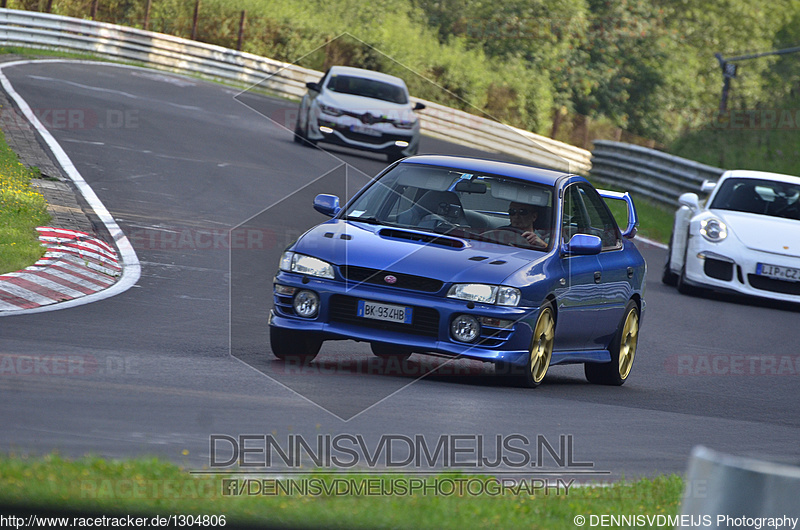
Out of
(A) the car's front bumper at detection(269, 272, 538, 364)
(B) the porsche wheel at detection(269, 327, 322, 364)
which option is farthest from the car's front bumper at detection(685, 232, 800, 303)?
(B) the porsche wheel at detection(269, 327, 322, 364)

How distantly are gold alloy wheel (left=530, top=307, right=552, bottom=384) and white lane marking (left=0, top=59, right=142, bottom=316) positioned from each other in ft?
12.2

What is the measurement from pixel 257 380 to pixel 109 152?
12.6 metres

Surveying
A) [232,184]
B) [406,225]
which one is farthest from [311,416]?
[232,184]

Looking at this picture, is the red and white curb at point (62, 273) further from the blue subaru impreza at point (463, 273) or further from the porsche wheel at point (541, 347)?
the porsche wheel at point (541, 347)

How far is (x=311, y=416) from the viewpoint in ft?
23.3

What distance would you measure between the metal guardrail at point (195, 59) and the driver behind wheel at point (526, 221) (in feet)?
74.0

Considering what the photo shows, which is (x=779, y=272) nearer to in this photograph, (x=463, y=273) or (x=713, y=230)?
(x=713, y=230)

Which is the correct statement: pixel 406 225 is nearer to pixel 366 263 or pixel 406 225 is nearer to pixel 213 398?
pixel 366 263

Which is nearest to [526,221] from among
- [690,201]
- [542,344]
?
[542,344]

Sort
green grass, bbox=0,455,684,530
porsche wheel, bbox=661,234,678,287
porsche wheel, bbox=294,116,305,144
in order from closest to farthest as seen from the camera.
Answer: green grass, bbox=0,455,684,530 < porsche wheel, bbox=661,234,678,287 < porsche wheel, bbox=294,116,305,144

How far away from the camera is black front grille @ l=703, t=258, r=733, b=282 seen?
648 inches

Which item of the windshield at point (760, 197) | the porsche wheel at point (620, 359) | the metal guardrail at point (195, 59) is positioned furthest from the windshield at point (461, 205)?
the metal guardrail at point (195, 59)

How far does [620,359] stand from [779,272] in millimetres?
6343

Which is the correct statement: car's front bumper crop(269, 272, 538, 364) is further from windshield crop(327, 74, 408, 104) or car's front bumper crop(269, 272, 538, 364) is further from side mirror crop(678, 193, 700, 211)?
windshield crop(327, 74, 408, 104)
